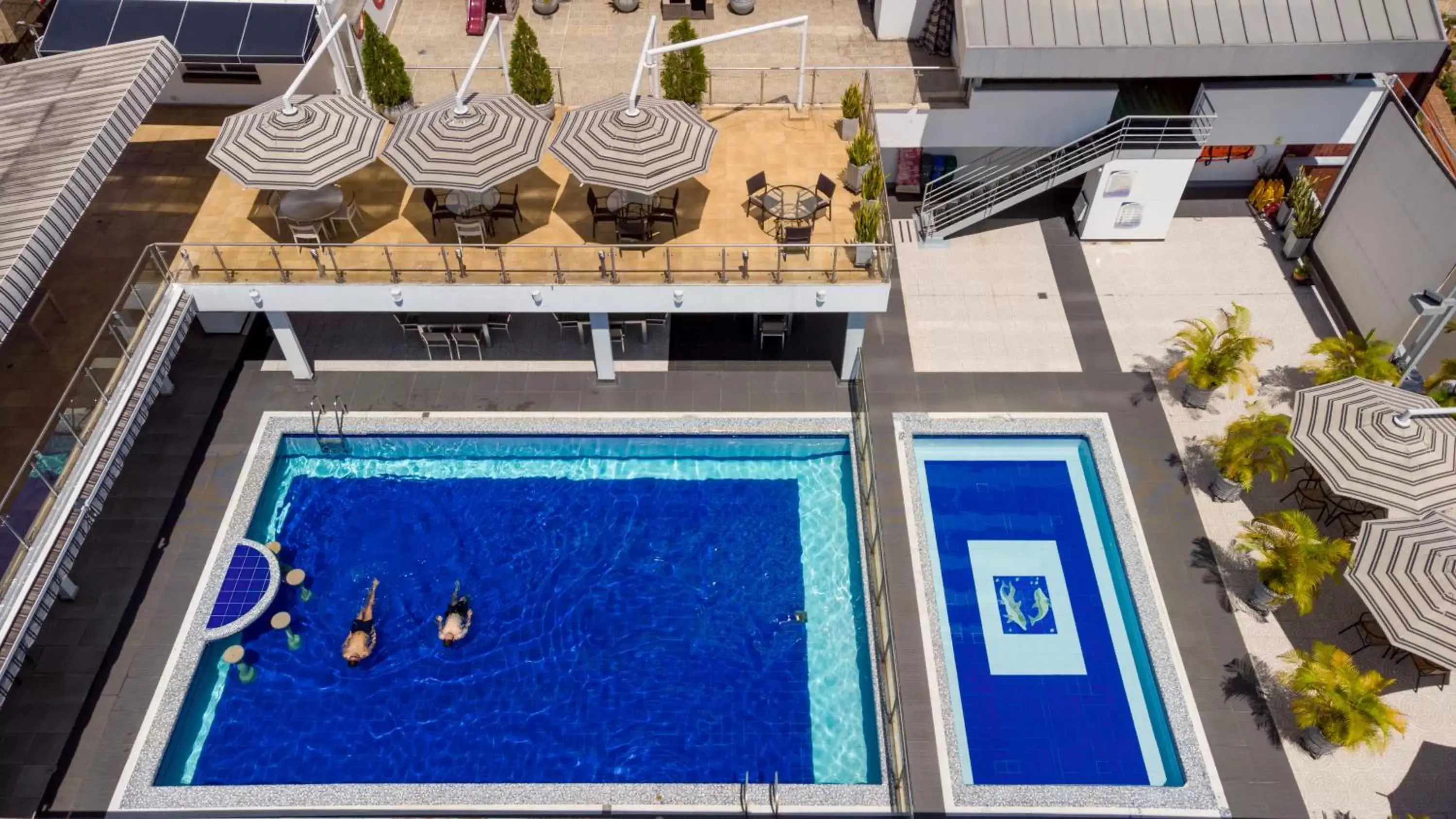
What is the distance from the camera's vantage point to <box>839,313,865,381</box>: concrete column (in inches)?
814

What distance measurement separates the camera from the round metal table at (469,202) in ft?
64.6

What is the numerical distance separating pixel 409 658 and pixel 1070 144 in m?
18.0

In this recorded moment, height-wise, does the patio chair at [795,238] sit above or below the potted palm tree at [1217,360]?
above

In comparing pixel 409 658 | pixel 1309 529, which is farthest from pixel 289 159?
pixel 1309 529

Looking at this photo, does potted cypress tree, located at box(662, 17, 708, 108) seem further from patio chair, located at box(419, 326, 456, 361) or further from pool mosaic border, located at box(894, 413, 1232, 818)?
pool mosaic border, located at box(894, 413, 1232, 818)

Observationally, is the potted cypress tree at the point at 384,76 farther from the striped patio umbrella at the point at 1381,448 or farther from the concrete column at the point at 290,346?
the striped patio umbrella at the point at 1381,448

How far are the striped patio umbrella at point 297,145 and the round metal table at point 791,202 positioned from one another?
295 inches

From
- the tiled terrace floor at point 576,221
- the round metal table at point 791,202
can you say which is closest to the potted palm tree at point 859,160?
the tiled terrace floor at point 576,221

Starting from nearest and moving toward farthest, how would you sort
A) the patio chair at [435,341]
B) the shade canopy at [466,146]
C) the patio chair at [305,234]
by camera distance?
the shade canopy at [466,146], the patio chair at [305,234], the patio chair at [435,341]

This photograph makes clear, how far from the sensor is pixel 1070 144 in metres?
23.5

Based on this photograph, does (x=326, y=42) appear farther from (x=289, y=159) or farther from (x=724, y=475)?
(x=724, y=475)

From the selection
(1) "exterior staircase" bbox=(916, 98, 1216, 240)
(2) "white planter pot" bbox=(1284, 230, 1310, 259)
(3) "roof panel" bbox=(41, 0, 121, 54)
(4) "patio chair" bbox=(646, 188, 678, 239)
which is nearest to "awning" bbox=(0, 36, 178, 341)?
(3) "roof panel" bbox=(41, 0, 121, 54)

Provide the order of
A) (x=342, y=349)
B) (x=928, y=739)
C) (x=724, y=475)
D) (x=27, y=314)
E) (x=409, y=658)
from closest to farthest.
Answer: (x=928, y=739) → (x=409, y=658) → (x=27, y=314) → (x=724, y=475) → (x=342, y=349)

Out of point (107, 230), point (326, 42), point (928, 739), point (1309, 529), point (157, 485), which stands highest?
point (326, 42)
